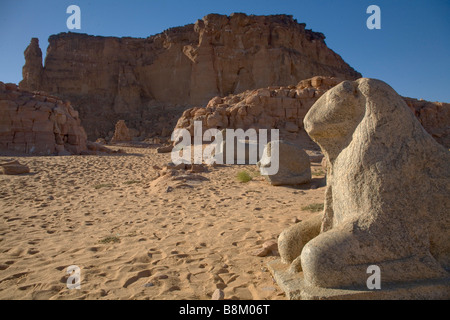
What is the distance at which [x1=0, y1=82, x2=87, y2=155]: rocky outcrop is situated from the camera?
45.1 feet

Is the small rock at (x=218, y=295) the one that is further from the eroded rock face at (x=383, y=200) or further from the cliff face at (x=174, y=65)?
the cliff face at (x=174, y=65)

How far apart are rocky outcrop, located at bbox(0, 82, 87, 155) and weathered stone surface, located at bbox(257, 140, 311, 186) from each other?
11184 millimetres

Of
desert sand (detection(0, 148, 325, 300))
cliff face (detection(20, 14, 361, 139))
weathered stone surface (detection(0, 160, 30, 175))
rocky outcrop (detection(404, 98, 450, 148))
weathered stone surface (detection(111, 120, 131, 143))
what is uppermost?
cliff face (detection(20, 14, 361, 139))

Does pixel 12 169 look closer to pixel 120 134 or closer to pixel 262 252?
pixel 262 252

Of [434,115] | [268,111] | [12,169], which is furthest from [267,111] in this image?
[434,115]

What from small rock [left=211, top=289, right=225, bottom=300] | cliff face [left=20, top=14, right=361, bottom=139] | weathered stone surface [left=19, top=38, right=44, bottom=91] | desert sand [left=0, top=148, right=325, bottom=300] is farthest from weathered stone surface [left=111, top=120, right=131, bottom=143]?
small rock [left=211, top=289, right=225, bottom=300]

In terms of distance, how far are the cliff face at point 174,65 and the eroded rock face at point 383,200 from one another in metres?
29.8

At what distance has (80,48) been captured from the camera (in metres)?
39.4

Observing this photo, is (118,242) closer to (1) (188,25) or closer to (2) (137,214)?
(2) (137,214)

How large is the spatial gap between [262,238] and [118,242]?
1.55m

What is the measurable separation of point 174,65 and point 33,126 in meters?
24.6

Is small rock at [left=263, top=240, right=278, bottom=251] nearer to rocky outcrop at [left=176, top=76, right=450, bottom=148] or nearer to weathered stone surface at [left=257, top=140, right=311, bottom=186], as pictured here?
weathered stone surface at [left=257, top=140, right=311, bottom=186]

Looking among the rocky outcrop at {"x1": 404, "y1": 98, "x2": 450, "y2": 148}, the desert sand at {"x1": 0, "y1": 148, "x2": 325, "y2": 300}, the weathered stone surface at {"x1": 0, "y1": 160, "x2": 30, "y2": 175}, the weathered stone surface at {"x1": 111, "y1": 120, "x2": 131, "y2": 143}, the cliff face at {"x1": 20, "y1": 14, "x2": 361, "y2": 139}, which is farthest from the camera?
the cliff face at {"x1": 20, "y1": 14, "x2": 361, "y2": 139}

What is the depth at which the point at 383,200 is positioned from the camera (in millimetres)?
1669
